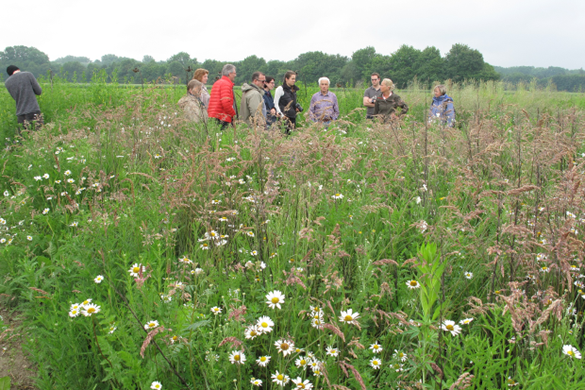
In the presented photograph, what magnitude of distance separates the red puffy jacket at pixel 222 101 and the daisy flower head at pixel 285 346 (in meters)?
5.82

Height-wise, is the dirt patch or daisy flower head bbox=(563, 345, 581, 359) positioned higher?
daisy flower head bbox=(563, 345, 581, 359)

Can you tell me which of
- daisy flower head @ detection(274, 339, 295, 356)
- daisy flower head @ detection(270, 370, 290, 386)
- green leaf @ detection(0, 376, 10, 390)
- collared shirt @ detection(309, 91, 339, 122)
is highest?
collared shirt @ detection(309, 91, 339, 122)

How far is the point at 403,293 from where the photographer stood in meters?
2.24

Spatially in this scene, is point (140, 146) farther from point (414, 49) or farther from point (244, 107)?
point (414, 49)

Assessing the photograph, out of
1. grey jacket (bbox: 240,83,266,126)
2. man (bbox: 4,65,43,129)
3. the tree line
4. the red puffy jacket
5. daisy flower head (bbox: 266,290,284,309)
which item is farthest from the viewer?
the tree line

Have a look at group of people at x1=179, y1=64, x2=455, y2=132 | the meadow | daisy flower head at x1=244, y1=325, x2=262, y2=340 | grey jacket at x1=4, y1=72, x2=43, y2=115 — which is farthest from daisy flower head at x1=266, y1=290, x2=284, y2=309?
grey jacket at x1=4, y1=72, x2=43, y2=115

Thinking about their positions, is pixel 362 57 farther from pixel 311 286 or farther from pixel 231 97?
pixel 311 286

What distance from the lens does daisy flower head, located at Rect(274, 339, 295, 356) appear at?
169 centimetres

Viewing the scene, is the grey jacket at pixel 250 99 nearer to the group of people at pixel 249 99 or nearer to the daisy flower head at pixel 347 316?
the group of people at pixel 249 99

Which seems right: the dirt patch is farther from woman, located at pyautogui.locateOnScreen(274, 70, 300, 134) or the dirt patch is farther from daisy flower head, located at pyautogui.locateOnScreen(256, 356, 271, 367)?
woman, located at pyautogui.locateOnScreen(274, 70, 300, 134)

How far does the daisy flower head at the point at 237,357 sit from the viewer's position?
1610mm

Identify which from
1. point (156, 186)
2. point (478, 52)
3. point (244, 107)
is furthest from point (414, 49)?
point (156, 186)

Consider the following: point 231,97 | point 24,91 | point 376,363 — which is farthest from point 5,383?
point 24,91

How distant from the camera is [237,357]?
1646 millimetres
